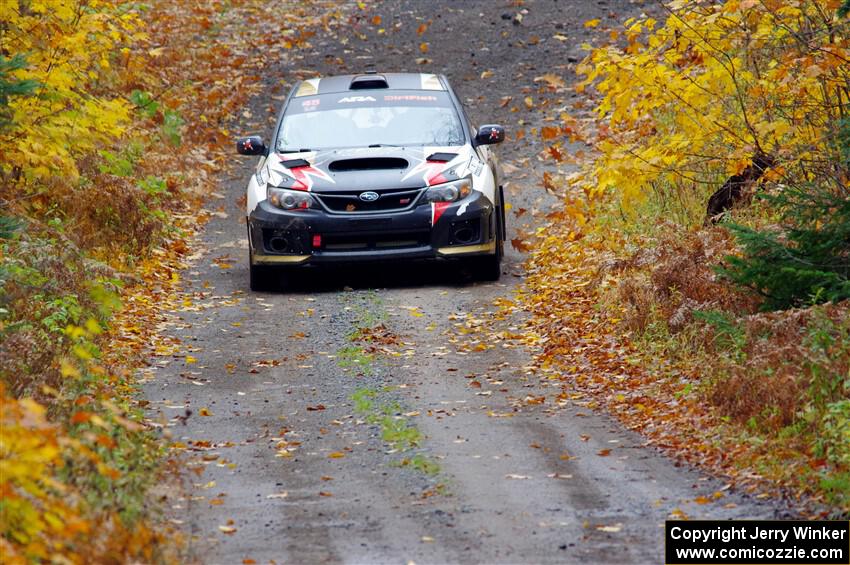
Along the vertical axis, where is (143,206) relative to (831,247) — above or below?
below

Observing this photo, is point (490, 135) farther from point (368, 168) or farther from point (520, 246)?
point (520, 246)

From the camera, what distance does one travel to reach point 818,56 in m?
9.36

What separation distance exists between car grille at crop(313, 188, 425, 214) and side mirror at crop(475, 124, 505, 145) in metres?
1.06

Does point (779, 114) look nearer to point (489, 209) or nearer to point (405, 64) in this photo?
point (489, 209)

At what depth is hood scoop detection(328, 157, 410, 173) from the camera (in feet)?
39.4

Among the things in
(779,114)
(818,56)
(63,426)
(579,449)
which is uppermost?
(818,56)

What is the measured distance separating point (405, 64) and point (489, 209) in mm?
11477

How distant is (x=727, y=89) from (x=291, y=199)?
4169 millimetres

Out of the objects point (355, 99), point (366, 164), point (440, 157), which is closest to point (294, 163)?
point (366, 164)

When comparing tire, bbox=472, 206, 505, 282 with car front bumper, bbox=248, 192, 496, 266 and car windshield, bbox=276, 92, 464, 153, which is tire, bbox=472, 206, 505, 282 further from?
car windshield, bbox=276, 92, 464, 153

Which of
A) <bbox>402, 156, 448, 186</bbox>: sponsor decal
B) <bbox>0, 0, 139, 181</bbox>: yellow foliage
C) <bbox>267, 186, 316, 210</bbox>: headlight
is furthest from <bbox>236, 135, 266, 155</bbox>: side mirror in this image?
<bbox>402, 156, 448, 186</bbox>: sponsor decal

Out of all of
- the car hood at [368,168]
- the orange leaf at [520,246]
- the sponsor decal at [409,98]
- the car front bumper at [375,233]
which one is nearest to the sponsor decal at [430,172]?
the car hood at [368,168]

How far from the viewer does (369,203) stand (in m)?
11.8

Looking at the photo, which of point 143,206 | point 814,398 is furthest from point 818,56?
point 143,206
